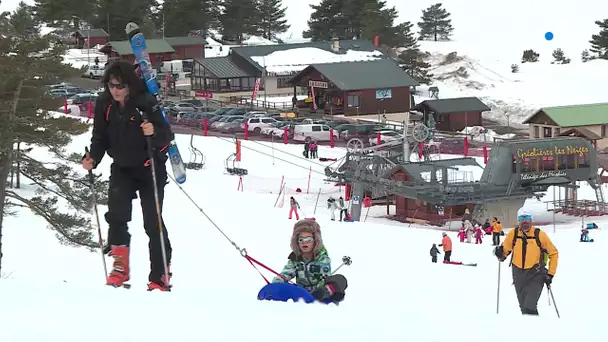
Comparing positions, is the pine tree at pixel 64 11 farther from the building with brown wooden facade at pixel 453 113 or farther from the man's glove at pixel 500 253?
the man's glove at pixel 500 253

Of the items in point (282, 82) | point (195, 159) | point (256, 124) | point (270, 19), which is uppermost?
point (270, 19)

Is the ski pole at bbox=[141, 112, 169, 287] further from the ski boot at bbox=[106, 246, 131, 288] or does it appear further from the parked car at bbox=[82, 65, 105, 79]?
the parked car at bbox=[82, 65, 105, 79]

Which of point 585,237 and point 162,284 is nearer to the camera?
point 162,284

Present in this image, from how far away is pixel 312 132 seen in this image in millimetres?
49875

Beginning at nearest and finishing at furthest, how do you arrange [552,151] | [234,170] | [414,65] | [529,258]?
1. [529,258]
2. [552,151]
3. [234,170]
4. [414,65]

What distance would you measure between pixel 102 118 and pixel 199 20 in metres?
87.9

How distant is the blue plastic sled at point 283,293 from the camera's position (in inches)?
277

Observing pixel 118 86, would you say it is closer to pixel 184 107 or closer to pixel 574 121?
pixel 574 121

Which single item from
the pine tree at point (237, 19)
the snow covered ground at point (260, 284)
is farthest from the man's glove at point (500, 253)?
the pine tree at point (237, 19)

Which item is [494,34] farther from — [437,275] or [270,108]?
[437,275]

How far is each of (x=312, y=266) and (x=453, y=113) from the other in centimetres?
5757

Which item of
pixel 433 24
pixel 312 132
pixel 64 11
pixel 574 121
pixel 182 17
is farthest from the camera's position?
pixel 433 24

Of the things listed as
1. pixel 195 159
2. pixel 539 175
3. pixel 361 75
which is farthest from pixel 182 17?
pixel 539 175

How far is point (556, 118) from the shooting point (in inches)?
2140
